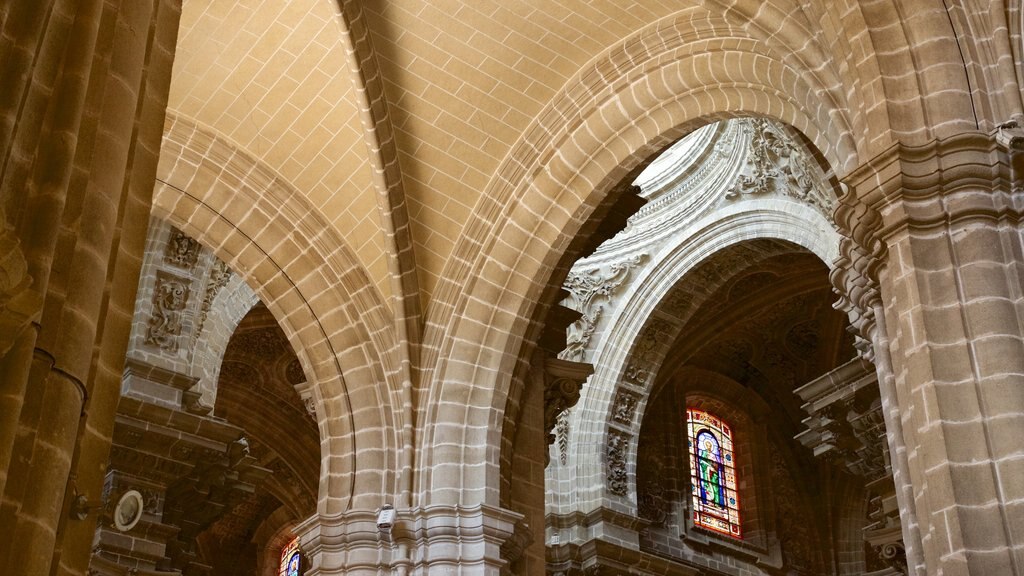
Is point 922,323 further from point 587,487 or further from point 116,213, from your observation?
point 587,487

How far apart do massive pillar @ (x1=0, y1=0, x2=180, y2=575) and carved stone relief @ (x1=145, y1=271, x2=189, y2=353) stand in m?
8.24

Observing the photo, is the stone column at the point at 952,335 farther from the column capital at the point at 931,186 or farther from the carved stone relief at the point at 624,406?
the carved stone relief at the point at 624,406

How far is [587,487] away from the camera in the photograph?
15.3 meters

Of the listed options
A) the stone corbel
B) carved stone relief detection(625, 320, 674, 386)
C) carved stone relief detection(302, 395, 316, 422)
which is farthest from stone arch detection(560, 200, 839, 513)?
carved stone relief detection(302, 395, 316, 422)

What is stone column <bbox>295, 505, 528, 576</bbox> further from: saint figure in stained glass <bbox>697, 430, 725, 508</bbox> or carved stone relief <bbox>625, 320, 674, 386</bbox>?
saint figure in stained glass <bbox>697, 430, 725, 508</bbox>

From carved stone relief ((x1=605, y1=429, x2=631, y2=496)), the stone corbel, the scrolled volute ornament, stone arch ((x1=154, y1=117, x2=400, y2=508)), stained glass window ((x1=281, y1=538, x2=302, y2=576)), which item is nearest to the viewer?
the scrolled volute ornament

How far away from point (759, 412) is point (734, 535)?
2.30m

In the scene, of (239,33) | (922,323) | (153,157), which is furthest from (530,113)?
(153,157)

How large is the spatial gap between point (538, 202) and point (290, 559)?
12.4 m

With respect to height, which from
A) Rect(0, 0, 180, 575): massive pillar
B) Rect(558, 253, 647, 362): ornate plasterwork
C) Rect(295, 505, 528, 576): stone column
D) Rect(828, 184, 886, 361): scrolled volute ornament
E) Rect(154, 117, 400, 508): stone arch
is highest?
Rect(558, 253, 647, 362): ornate plasterwork

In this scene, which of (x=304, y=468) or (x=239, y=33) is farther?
(x=304, y=468)

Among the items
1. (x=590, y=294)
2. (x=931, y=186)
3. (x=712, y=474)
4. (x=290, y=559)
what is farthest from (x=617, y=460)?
(x=931, y=186)

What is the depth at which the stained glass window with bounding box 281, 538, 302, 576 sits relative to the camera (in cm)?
2127

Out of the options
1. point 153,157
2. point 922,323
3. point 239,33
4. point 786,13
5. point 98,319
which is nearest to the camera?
point 98,319
